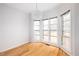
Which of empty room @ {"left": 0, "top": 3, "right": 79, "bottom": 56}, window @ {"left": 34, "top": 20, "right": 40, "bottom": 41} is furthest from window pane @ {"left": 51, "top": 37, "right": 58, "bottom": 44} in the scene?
window @ {"left": 34, "top": 20, "right": 40, "bottom": 41}

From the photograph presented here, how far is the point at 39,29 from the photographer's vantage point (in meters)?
1.80

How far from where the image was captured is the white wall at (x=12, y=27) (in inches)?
69.3

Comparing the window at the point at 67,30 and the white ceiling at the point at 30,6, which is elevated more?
the white ceiling at the point at 30,6

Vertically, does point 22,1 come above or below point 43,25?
Result: above

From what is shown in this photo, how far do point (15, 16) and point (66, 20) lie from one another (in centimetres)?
59

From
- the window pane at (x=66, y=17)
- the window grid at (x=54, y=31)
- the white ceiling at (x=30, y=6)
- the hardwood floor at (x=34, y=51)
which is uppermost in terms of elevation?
the white ceiling at (x=30, y=6)

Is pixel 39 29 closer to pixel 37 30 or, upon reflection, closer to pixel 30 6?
pixel 37 30

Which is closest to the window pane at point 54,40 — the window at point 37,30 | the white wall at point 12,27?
the window at point 37,30

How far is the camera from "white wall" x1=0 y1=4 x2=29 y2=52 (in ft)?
5.77

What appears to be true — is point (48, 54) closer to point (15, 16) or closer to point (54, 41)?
point (54, 41)

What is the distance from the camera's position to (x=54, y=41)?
1.80m

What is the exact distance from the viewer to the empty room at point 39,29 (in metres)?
1.75

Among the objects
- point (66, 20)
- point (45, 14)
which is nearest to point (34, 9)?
point (45, 14)

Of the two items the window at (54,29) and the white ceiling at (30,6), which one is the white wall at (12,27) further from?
the window at (54,29)
